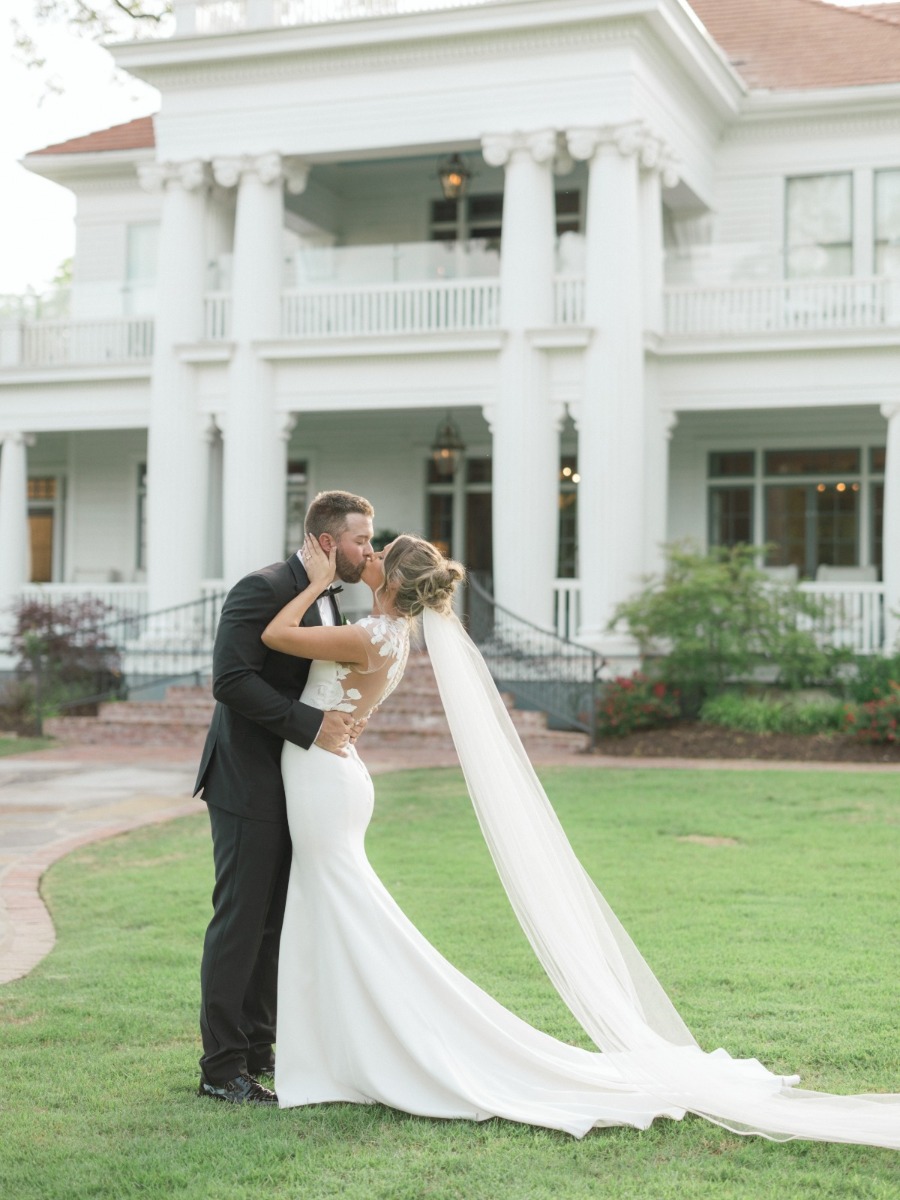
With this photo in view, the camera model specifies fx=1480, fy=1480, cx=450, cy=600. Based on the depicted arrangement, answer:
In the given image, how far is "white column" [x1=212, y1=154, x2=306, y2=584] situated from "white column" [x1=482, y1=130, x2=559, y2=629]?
3.22m

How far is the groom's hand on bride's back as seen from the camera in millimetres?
5320

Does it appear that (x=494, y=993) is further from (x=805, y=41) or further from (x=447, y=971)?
(x=805, y=41)

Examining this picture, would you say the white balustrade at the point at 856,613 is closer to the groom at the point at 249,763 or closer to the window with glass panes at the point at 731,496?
the window with glass panes at the point at 731,496

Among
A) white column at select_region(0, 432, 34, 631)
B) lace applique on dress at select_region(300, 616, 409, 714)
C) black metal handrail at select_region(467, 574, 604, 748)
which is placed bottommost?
black metal handrail at select_region(467, 574, 604, 748)

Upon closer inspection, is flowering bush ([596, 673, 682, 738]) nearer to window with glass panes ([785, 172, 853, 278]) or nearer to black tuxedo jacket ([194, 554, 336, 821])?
window with glass panes ([785, 172, 853, 278])

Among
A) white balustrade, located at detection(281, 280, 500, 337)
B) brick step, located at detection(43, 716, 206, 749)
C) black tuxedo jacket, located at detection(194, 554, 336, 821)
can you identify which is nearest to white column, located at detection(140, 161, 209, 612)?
white balustrade, located at detection(281, 280, 500, 337)

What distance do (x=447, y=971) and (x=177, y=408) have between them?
16.2 m

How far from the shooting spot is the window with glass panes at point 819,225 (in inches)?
839

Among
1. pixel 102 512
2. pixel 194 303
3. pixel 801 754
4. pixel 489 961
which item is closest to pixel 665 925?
pixel 489 961

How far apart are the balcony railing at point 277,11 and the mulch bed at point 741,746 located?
31.1ft

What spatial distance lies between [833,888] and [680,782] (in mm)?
4870

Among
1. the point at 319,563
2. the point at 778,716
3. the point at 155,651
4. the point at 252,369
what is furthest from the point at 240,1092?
the point at 252,369

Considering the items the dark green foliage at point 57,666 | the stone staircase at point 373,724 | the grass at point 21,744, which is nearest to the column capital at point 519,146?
the stone staircase at point 373,724

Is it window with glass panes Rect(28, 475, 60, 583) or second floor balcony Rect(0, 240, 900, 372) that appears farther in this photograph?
window with glass panes Rect(28, 475, 60, 583)
